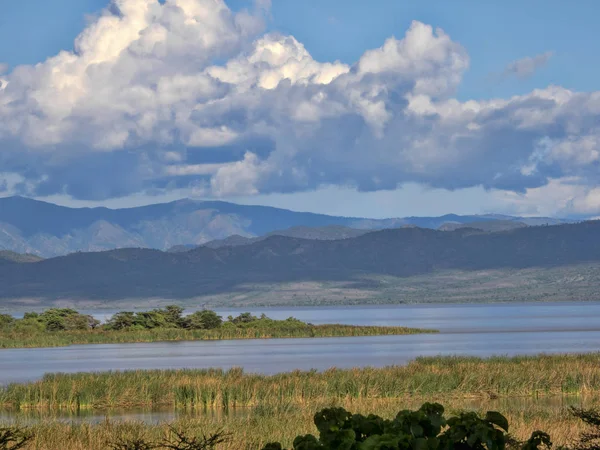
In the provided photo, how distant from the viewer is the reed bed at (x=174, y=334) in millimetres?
86375

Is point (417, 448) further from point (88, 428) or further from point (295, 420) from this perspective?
point (295, 420)

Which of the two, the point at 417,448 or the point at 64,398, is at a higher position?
the point at 417,448

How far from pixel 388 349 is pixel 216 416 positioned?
41.4m

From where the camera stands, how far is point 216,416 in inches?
1267

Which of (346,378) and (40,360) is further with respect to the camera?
(40,360)

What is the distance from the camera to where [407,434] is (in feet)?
38.5

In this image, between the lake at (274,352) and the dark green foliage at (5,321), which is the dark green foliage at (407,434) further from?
the dark green foliage at (5,321)

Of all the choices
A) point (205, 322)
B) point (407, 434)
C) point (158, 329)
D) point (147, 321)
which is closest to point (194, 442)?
point (407, 434)

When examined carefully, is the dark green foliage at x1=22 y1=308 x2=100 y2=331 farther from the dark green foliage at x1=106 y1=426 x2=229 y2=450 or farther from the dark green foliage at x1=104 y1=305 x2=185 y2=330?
Result: the dark green foliage at x1=106 y1=426 x2=229 y2=450

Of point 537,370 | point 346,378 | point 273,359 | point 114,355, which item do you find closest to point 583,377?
point 537,370

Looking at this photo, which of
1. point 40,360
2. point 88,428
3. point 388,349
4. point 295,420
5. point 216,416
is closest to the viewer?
point 88,428

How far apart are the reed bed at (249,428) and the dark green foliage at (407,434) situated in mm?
7364

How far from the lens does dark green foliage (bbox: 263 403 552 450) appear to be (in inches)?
443

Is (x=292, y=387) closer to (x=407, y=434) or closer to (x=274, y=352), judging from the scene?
(x=407, y=434)
